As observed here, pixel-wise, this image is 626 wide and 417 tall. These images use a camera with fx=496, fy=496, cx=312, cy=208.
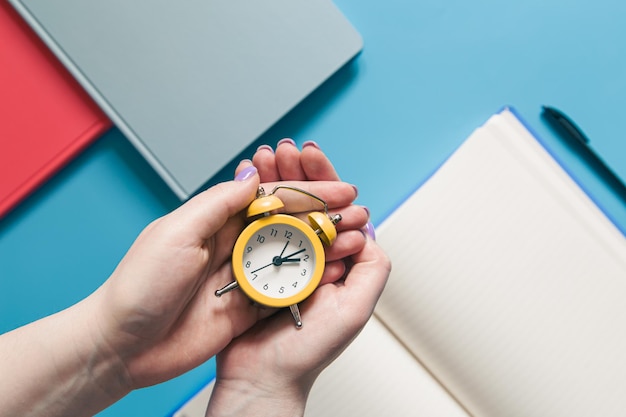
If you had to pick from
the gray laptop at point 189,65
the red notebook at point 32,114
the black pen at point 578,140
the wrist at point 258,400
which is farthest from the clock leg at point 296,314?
the black pen at point 578,140

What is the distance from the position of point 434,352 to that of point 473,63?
0.61 m

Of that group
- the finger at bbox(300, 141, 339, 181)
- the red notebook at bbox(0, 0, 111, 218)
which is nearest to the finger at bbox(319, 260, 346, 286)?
the finger at bbox(300, 141, 339, 181)

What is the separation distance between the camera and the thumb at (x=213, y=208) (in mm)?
667

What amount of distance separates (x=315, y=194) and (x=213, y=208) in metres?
0.19

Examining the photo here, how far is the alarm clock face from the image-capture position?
693 millimetres

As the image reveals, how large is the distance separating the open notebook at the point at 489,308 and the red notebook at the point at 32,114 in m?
0.55

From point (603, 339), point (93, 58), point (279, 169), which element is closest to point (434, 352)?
point (603, 339)

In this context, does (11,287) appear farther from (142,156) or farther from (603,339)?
(603,339)

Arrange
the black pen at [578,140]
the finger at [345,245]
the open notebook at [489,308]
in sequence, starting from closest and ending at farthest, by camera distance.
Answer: the finger at [345,245] < the open notebook at [489,308] < the black pen at [578,140]

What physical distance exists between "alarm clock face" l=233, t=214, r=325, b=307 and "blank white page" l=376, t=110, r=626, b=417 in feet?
0.89

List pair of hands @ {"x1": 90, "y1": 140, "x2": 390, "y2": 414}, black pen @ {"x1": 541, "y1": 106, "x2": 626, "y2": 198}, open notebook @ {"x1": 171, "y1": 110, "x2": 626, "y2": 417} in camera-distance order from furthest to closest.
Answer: black pen @ {"x1": 541, "y1": 106, "x2": 626, "y2": 198}, open notebook @ {"x1": 171, "y1": 110, "x2": 626, "y2": 417}, pair of hands @ {"x1": 90, "y1": 140, "x2": 390, "y2": 414}

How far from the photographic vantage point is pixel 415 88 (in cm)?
106

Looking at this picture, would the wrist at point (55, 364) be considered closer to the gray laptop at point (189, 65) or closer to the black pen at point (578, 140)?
the gray laptop at point (189, 65)

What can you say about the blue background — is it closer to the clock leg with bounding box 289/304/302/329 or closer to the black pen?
the black pen
